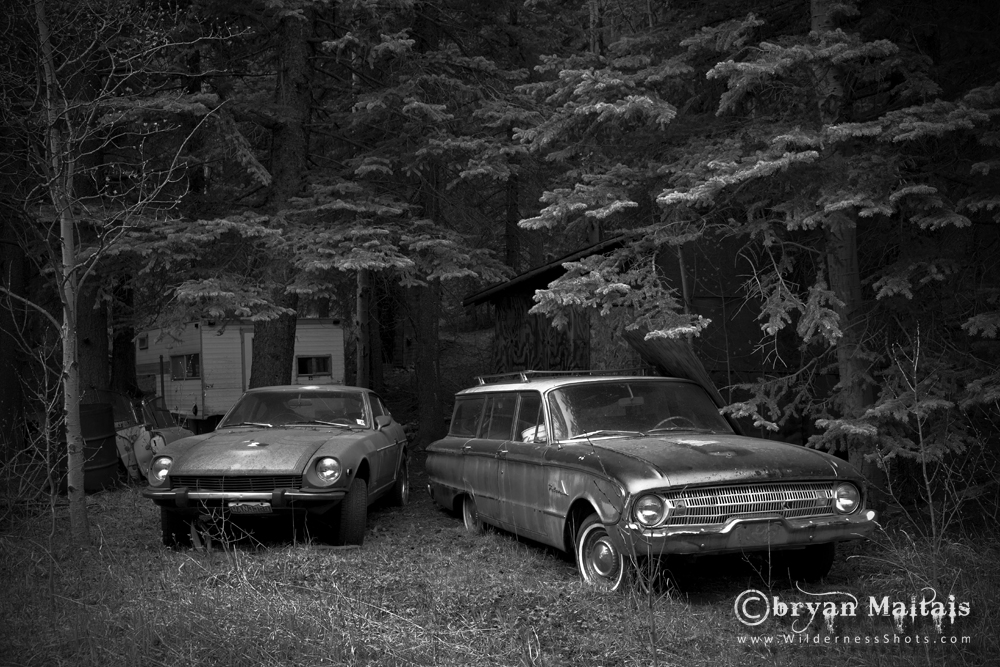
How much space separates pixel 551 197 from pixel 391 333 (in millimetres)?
22906

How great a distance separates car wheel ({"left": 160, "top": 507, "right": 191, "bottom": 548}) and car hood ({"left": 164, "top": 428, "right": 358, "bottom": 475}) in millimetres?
536

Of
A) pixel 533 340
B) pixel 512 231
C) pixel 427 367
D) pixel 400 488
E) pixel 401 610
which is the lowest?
pixel 400 488

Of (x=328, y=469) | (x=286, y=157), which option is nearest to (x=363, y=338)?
(x=286, y=157)

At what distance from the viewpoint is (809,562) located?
6828mm

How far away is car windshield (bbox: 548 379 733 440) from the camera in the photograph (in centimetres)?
769

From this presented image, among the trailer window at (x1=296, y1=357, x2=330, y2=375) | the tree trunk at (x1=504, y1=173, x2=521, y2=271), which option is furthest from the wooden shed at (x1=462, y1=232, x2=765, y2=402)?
the trailer window at (x1=296, y1=357, x2=330, y2=375)

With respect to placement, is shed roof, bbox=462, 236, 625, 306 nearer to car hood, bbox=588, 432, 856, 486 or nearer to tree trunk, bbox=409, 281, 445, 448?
tree trunk, bbox=409, 281, 445, 448

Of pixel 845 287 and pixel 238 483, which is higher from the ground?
pixel 845 287

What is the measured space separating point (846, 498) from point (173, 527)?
603 cm

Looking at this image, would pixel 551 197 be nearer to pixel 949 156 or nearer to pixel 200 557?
pixel 949 156

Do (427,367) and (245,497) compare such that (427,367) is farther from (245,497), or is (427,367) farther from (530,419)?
(245,497)

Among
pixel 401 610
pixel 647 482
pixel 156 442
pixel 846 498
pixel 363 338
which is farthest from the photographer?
pixel 363 338

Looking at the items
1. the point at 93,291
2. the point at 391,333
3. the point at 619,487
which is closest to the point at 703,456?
the point at 619,487
